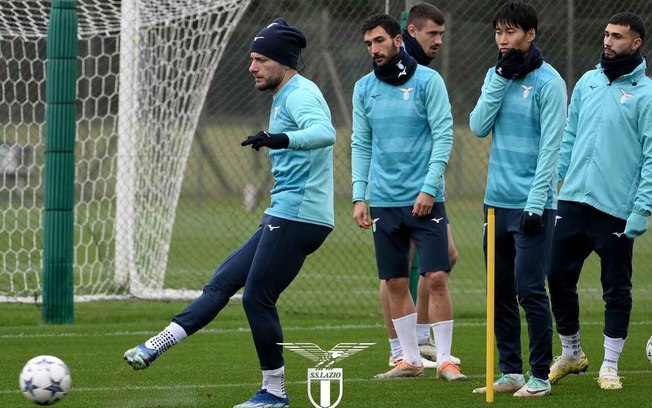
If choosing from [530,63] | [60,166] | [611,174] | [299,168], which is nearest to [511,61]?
[530,63]

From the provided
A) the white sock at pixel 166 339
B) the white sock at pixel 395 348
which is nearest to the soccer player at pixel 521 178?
the white sock at pixel 395 348

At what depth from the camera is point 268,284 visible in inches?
257

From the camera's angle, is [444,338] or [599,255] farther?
[444,338]

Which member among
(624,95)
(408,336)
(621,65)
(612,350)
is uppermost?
(621,65)

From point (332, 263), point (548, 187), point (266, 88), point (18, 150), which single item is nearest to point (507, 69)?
point (548, 187)

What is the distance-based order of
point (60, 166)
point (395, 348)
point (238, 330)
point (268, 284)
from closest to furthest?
point (268, 284) → point (395, 348) → point (238, 330) → point (60, 166)

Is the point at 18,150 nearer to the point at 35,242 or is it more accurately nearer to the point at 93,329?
the point at 35,242

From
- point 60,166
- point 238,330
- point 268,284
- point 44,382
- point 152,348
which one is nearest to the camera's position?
point 44,382

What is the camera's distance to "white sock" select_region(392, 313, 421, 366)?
779cm

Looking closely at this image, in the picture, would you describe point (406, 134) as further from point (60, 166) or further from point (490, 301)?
point (60, 166)

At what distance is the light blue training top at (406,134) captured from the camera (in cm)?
763

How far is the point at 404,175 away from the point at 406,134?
0.84ft

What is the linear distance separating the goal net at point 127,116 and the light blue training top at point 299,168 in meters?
5.57

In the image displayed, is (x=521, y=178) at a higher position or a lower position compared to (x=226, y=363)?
higher
